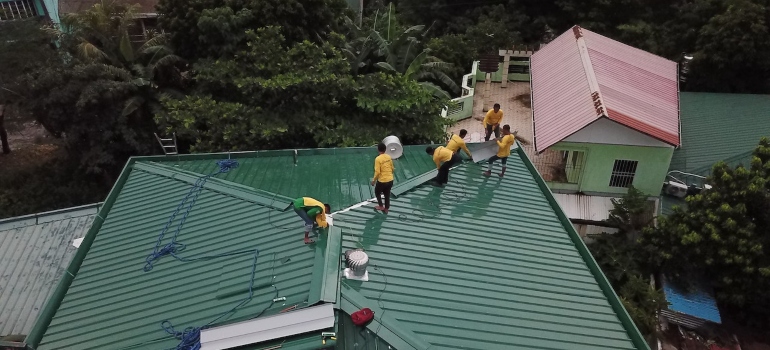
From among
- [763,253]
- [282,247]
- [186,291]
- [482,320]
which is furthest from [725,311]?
[186,291]

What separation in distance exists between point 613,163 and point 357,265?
1293 centimetres

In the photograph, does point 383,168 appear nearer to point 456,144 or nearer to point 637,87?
point 456,144

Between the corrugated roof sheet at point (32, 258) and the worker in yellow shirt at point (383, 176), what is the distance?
26.9ft

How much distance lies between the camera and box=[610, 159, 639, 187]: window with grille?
18.8m

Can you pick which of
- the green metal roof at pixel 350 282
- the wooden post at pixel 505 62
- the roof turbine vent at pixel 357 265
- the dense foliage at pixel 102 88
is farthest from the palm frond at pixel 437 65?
the roof turbine vent at pixel 357 265

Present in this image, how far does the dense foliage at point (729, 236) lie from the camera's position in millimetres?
14984

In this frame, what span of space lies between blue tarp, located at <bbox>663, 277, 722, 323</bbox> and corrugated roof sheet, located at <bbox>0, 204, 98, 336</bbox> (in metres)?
16.8

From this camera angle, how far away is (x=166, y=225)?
11.2 meters

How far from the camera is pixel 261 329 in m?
7.87

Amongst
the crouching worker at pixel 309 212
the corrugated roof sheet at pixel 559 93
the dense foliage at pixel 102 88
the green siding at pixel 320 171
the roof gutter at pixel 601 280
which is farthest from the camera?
the dense foliage at pixel 102 88

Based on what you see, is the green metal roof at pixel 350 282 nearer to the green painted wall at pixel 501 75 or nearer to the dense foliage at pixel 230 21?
the dense foliage at pixel 230 21

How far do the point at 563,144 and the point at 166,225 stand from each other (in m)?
13.0

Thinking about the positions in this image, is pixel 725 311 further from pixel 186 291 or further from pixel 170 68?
pixel 170 68

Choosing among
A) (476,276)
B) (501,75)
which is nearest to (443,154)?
(476,276)
